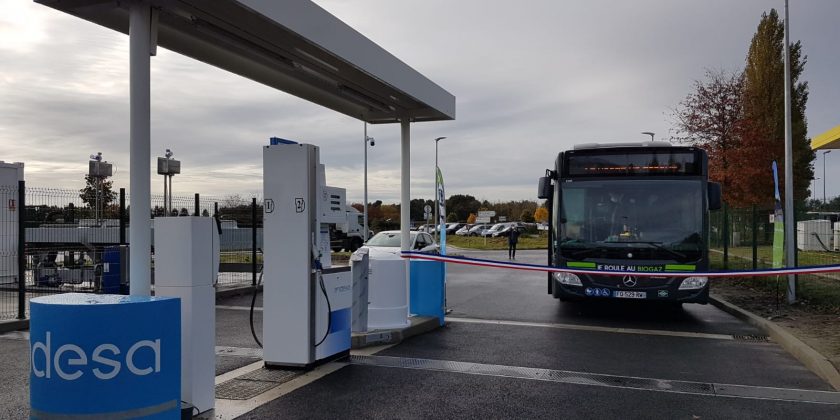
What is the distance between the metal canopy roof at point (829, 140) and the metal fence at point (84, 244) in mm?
15199

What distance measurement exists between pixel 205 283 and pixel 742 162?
2313cm

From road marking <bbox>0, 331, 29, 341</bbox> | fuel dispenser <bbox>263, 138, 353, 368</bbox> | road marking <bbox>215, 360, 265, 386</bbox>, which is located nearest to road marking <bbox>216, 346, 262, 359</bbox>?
road marking <bbox>215, 360, 265, 386</bbox>

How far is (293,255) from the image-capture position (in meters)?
6.99

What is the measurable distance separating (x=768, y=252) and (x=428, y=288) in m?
9.56

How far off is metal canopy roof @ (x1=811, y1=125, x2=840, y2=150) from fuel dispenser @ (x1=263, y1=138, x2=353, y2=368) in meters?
15.3

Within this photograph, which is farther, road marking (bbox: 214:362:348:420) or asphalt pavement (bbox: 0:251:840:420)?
asphalt pavement (bbox: 0:251:840:420)

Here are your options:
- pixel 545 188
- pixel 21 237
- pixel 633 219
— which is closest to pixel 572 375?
pixel 633 219

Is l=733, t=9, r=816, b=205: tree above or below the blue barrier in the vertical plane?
above

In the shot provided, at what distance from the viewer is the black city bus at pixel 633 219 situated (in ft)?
34.1

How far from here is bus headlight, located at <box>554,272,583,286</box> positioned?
10.8 m

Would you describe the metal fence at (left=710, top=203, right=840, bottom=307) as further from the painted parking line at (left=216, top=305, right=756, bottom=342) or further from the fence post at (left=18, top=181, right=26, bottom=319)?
the fence post at (left=18, top=181, right=26, bottom=319)

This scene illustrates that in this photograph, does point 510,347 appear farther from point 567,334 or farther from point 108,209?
point 108,209

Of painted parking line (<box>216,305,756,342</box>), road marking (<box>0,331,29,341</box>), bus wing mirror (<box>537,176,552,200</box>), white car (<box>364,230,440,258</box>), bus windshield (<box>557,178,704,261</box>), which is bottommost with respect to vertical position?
painted parking line (<box>216,305,756,342</box>)

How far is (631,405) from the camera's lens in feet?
19.3
